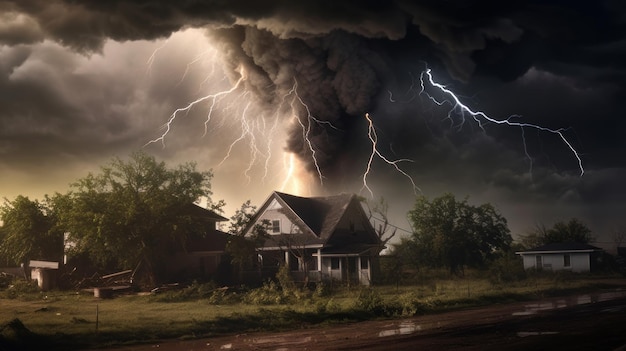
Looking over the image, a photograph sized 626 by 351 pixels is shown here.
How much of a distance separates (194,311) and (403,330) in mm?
10071

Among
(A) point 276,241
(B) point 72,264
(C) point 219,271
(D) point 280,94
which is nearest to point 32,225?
(B) point 72,264

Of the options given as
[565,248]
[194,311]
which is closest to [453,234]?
[565,248]

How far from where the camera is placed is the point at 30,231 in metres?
44.2

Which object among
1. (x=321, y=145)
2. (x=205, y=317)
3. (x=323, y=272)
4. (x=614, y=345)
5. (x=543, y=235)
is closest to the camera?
(x=614, y=345)

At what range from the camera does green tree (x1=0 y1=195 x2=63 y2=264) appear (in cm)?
4384

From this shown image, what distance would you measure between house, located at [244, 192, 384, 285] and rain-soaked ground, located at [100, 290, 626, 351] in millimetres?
18092

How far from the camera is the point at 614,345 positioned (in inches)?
532

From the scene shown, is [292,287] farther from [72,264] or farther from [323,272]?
[72,264]

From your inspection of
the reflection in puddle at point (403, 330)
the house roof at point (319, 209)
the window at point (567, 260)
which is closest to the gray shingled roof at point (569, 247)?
the window at point (567, 260)

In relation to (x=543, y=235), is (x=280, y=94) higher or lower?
higher

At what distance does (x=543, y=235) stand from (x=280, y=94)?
104 ft

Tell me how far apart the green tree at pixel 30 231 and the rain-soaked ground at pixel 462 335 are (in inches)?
1227

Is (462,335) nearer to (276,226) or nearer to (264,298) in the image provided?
(264,298)

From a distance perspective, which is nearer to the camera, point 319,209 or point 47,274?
point 47,274
